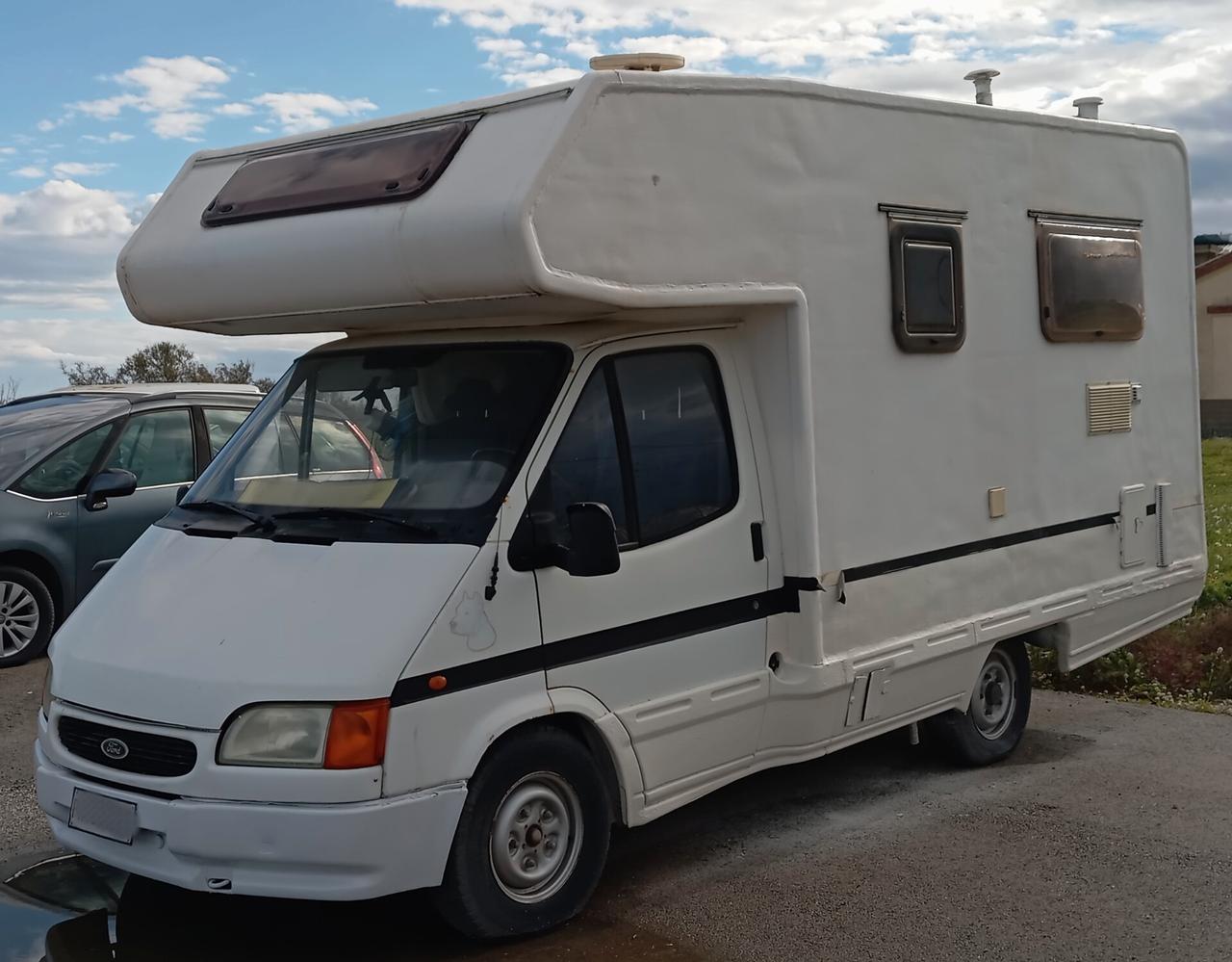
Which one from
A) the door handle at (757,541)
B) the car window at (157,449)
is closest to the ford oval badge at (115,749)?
the door handle at (757,541)

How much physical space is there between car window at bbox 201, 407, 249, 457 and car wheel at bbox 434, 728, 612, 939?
6.28 metres

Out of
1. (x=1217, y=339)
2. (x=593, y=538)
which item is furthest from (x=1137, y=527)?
(x=1217, y=339)

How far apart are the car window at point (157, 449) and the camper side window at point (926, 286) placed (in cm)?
600

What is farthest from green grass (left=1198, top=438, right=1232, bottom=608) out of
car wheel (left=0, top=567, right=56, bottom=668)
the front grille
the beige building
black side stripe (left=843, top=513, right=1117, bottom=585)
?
the beige building

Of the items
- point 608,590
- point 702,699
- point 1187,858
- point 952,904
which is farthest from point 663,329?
point 1187,858

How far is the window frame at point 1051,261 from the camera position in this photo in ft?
23.7

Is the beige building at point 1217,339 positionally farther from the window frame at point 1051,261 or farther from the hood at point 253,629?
the hood at point 253,629

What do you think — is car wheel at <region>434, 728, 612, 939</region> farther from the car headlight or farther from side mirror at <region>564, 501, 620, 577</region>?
side mirror at <region>564, 501, 620, 577</region>

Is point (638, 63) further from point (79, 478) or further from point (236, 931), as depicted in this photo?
point (79, 478)

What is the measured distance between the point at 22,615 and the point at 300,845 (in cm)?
609

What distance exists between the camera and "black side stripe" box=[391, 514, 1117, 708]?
15.4 ft

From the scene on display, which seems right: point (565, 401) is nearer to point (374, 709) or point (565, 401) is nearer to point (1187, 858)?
point (374, 709)

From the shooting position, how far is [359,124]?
5.77 metres

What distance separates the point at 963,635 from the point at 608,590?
7.41 feet
